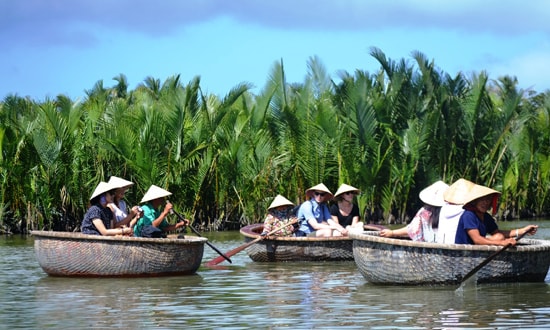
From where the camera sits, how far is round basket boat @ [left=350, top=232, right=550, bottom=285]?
13398 millimetres

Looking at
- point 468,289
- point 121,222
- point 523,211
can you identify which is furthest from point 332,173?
point 468,289

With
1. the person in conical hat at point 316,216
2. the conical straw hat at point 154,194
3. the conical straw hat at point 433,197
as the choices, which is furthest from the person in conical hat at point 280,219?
the conical straw hat at point 433,197

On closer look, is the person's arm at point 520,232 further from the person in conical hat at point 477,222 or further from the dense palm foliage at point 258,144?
the dense palm foliage at point 258,144

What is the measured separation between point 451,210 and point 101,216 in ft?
15.6

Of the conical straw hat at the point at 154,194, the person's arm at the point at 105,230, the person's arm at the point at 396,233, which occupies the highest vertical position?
the conical straw hat at the point at 154,194

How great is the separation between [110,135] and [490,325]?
15.5 meters

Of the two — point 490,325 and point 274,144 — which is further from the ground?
point 274,144

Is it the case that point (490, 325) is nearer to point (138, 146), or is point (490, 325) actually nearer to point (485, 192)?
point (485, 192)

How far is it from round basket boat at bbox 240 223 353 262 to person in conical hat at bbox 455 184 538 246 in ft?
15.7

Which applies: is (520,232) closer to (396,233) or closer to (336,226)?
(396,233)

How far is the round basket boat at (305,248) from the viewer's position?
60.1ft

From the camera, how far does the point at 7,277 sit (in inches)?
656

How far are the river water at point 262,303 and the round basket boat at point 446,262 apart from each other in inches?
4.9

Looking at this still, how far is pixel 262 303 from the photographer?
12.9 meters
